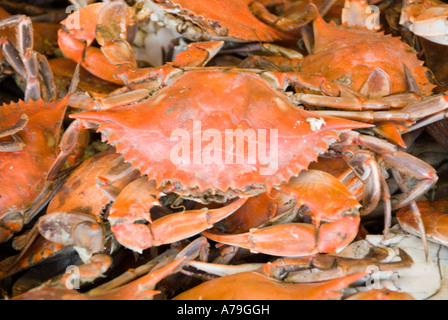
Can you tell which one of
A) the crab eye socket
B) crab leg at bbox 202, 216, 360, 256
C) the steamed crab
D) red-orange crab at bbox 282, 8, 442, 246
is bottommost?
crab leg at bbox 202, 216, 360, 256

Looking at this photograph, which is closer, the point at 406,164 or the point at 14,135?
the point at 406,164

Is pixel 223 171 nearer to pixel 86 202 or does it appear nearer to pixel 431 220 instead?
pixel 86 202

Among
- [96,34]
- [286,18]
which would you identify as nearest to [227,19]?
[286,18]

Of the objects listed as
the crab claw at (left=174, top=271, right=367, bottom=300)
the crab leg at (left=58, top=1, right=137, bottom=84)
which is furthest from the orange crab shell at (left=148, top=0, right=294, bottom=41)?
the crab claw at (left=174, top=271, right=367, bottom=300)

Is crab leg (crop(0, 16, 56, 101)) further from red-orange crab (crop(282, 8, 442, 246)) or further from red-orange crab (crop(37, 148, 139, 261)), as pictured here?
red-orange crab (crop(282, 8, 442, 246))

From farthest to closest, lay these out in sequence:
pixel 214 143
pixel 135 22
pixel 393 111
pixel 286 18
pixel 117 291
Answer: pixel 286 18, pixel 135 22, pixel 393 111, pixel 214 143, pixel 117 291

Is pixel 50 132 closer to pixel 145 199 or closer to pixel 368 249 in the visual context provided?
pixel 145 199

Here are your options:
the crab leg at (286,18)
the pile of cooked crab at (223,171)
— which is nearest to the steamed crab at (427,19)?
the pile of cooked crab at (223,171)
